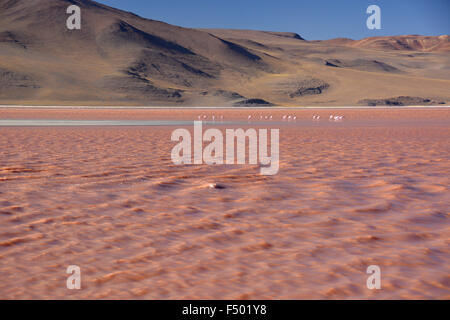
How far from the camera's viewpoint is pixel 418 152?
1352cm

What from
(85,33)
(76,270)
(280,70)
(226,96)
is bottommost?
(76,270)

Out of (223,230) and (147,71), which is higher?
(147,71)

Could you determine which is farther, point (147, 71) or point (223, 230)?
point (147, 71)

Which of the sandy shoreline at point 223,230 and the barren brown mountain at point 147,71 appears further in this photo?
the barren brown mountain at point 147,71

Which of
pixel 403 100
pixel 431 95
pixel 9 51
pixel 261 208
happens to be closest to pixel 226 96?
pixel 403 100

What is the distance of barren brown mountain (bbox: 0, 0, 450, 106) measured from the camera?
93.7 meters

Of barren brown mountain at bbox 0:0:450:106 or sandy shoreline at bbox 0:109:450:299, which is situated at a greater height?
barren brown mountain at bbox 0:0:450:106

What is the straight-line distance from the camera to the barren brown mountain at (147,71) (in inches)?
3688

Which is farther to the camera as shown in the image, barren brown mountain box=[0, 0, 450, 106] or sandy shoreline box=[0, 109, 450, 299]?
barren brown mountain box=[0, 0, 450, 106]

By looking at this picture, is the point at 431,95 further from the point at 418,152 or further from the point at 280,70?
the point at 418,152

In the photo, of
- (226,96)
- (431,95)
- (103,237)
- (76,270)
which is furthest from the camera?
(431,95)

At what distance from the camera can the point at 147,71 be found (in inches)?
4491

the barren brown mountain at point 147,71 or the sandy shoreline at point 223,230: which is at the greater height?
the barren brown mountain at point 147,71

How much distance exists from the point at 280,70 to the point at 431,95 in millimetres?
40467
